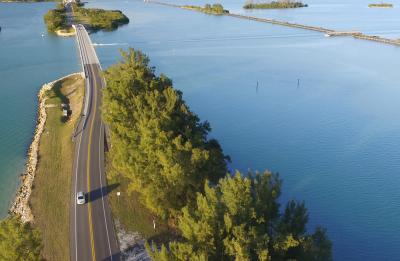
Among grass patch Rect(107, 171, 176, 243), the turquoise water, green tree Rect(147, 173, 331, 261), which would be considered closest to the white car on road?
grass patch Rect(107, 171, 176, 243)

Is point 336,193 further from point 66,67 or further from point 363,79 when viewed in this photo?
point 66,67

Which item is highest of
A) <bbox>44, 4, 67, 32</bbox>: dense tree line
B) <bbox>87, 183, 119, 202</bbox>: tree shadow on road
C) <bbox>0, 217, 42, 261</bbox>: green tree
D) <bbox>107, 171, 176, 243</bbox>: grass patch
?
<bbox>44, 4, 67, 32</bbox>: dense tree line

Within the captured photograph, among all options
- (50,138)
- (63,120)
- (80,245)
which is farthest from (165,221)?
(63,120)

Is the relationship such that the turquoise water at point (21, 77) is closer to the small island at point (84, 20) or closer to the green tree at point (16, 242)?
the small island at point (84, 20)

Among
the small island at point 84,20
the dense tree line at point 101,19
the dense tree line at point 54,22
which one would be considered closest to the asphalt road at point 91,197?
the dense tree line at point 54,22

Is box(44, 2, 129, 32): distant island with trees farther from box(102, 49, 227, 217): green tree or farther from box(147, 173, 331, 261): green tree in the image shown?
box(147, 173, 331, 261): green tree

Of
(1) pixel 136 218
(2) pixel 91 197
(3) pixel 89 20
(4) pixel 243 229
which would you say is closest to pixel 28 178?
(2) pixel 91 197
